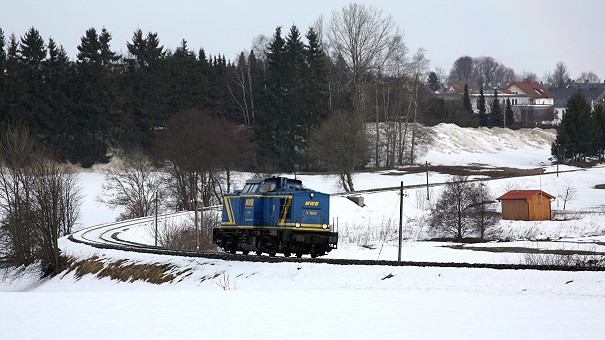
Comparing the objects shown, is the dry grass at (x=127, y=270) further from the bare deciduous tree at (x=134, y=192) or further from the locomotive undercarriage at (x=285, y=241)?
the bare deciduous tree at (x=134, y=192)

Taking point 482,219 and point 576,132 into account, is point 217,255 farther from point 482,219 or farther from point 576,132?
point 576,132

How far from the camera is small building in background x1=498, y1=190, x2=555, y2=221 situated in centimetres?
6938

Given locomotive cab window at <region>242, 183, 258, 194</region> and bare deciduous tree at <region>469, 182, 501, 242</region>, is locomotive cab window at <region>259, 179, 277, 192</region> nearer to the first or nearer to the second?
locomotive cab window at <region>242, 183, 258, 194</region>

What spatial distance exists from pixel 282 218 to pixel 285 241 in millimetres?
1002

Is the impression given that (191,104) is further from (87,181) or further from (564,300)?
(564,300)

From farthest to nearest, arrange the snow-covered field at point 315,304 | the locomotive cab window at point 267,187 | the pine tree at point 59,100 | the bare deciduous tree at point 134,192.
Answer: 1. the pine tree at point 59,100
2. the bare deciduous tree at point 134,192
3. the locomotive cab window at point 267,187
4. the snow-covered field at point 315,304

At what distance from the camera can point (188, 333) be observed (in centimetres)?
1747

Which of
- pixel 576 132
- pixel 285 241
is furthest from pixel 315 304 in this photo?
pixel 576 132

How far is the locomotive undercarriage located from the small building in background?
39.5 m

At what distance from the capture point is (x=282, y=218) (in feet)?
106

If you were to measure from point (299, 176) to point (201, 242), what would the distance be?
43.3 metres

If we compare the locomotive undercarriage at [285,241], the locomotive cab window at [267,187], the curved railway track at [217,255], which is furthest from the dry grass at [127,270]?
the locomotive cab window at [267,187]

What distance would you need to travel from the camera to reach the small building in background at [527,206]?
6938cm

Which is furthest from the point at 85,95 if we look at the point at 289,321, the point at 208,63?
the point at 289,321
